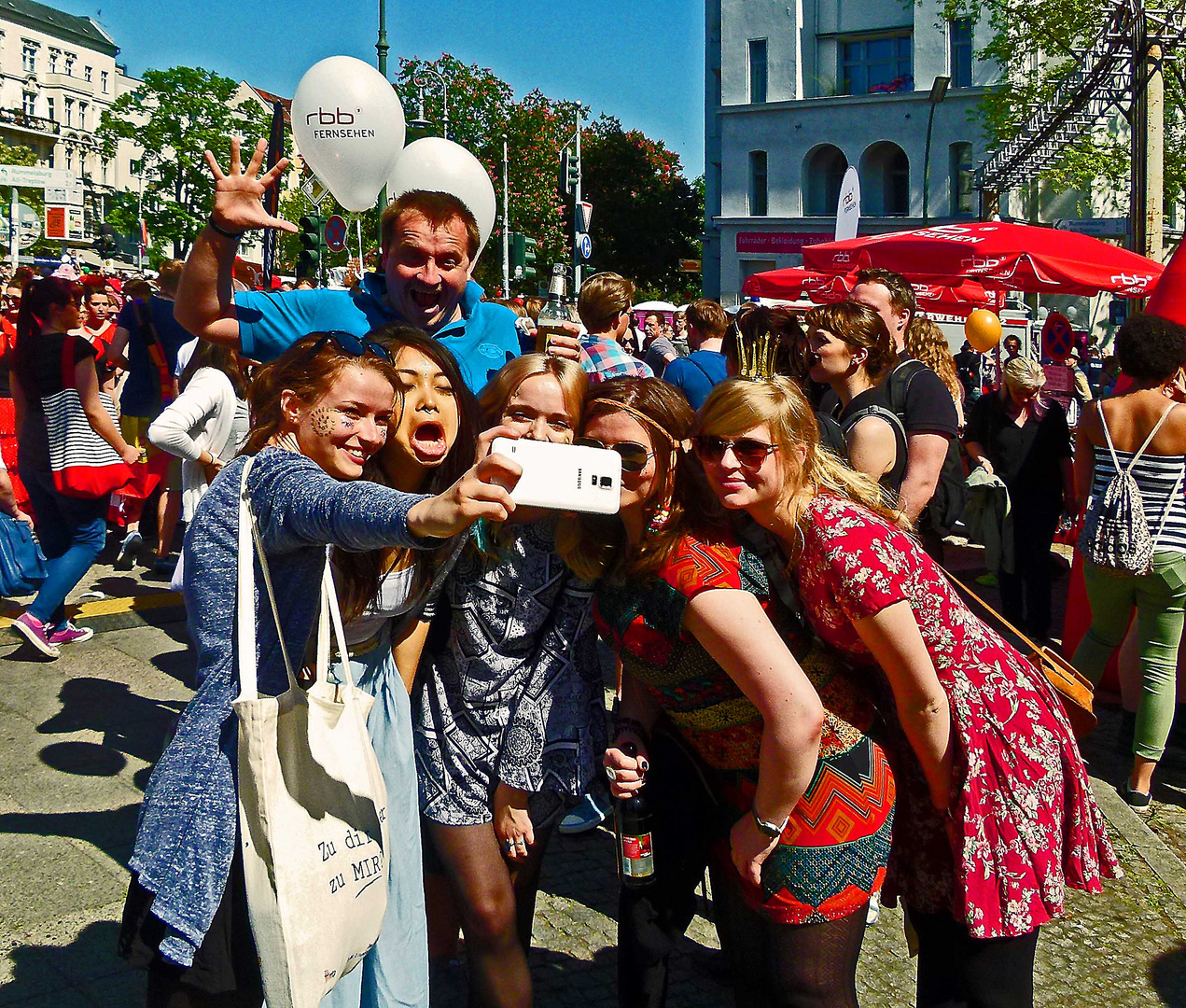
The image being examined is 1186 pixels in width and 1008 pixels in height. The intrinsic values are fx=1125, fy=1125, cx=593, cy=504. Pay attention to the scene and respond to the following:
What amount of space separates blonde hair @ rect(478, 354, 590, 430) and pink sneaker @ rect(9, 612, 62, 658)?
444 cm

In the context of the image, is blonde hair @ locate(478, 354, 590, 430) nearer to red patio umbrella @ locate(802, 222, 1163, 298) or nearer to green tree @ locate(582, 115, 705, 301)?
red patio umbrella @ locate(802, 222, 1163, 298)

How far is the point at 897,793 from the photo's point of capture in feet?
7.93

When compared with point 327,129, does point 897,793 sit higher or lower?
lower

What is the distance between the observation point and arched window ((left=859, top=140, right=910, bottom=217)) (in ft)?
135

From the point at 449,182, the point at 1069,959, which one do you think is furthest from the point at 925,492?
the point at 449,182

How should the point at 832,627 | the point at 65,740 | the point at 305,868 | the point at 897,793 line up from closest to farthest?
the point at 305,868
the point at 832,627
the point at 897,793
the point at 65,740

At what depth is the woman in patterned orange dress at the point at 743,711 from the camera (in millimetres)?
2119

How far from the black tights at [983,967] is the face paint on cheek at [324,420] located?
1.62 metres

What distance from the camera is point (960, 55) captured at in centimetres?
3891

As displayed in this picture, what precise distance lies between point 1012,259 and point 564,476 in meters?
7.80

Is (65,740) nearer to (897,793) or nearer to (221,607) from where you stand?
(221,607)

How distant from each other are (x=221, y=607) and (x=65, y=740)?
11.4ft

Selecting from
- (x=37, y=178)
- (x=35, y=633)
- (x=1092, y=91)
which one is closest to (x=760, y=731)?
(x=35, y=633)

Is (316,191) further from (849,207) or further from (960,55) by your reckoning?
(960,55)
